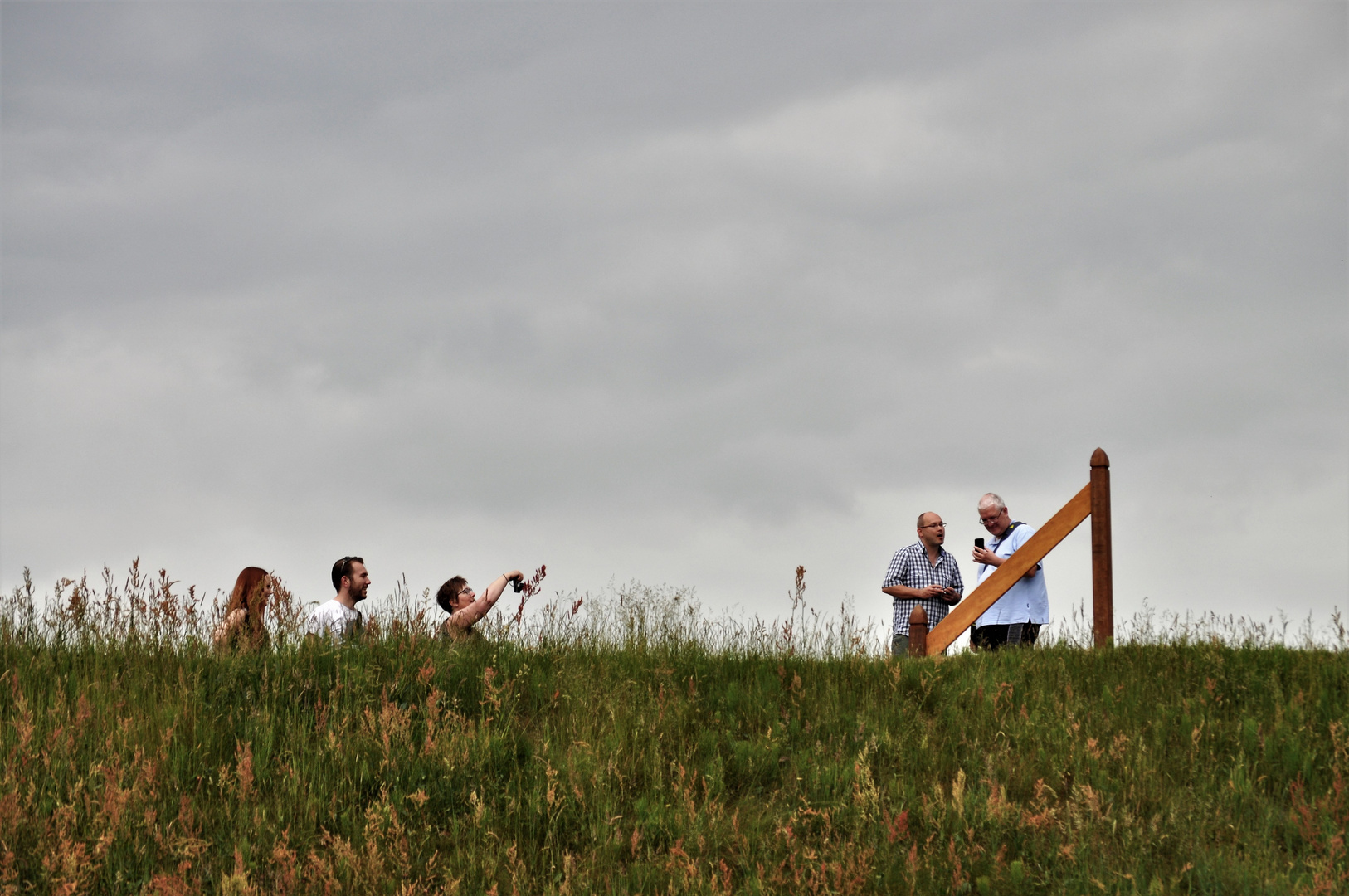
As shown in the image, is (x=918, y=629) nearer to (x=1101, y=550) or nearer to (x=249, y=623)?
(x=1101, y=550)

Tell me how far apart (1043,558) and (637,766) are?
534 cm

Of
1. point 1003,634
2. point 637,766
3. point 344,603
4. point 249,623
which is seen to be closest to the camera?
point 637,766

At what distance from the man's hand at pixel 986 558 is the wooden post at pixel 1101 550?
93cm

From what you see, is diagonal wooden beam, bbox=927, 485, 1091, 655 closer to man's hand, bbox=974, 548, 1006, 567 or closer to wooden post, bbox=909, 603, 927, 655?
wooden post, bbox=909, 603, 927, 655

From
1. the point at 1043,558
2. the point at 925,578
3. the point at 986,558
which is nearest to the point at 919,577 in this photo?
the point at 925,578

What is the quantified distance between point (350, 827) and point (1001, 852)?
318cm

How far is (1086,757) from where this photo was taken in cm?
563

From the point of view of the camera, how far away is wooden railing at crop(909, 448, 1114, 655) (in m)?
9.12

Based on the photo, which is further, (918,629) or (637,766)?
(918,629)

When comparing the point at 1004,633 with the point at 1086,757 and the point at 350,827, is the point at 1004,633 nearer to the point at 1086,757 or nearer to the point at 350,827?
the point at 1086,757

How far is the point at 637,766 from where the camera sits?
5660 millimetres

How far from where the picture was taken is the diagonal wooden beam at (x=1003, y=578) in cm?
942

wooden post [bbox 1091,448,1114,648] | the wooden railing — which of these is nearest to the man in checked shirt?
the wooden railing

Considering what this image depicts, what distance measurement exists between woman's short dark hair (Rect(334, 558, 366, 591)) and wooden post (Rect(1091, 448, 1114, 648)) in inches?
249
